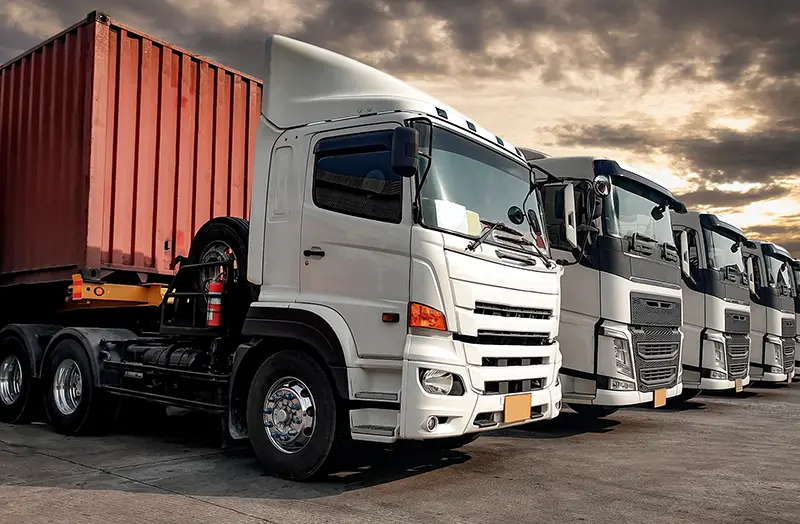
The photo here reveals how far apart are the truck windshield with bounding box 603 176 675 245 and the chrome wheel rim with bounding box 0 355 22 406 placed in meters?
6.66

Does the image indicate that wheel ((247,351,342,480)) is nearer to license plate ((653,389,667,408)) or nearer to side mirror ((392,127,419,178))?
side mirror ((392,127,419,178))

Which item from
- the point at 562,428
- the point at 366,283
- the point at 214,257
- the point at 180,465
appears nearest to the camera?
the point at 366,283

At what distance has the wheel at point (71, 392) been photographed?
25.1 feet

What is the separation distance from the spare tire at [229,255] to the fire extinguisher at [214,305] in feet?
0.27

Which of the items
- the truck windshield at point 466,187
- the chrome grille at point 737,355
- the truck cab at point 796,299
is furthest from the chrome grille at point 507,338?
the truck cab at point 796,299

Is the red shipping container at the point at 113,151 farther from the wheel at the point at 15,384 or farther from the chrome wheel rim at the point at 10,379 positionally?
the chrome wheel rim at the point at 10,379

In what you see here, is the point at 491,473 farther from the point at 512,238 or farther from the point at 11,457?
the point at 11,457

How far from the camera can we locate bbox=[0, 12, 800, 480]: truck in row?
5.35m

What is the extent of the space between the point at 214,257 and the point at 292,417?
190 centimetres

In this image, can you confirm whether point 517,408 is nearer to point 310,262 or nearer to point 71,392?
point 310,262

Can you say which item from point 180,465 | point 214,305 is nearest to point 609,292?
point 214,305

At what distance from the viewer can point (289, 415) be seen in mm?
5723

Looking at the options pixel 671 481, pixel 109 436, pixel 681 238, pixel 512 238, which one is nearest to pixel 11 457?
pixel 109 436

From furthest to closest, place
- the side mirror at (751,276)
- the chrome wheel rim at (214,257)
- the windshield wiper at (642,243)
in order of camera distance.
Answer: the side mirror at (751,276)
the windshield wiper at (642,243)
the chrome wheel rim at (214,257)
